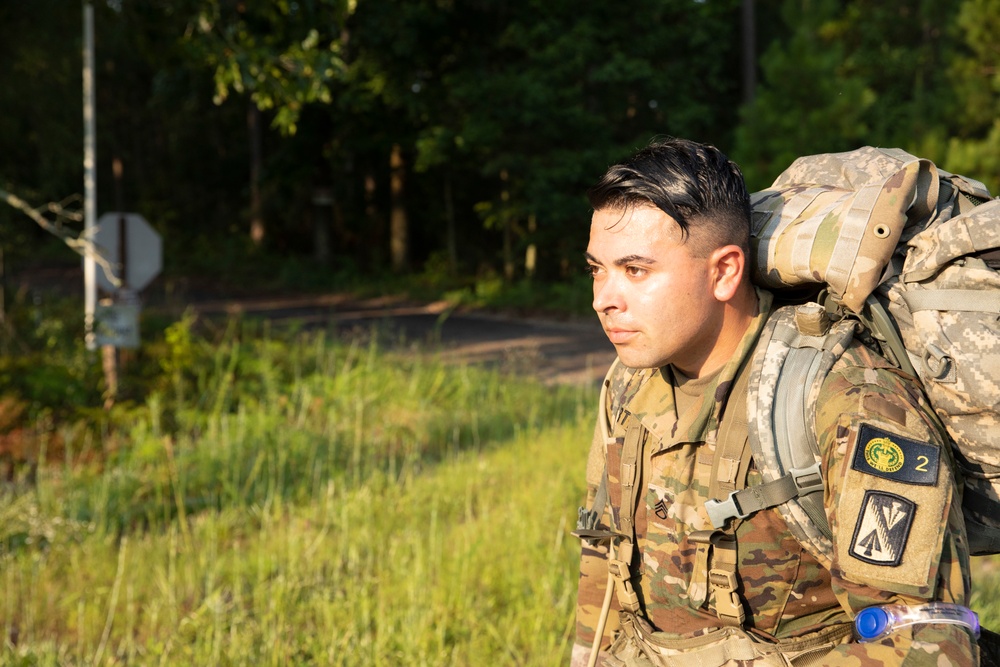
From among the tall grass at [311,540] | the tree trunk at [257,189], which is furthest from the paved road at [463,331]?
the tree trunk at [257,189]

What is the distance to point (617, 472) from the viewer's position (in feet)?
6.57

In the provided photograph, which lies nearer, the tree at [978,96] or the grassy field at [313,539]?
the grassy field at [313,539]

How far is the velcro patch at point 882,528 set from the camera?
145cm

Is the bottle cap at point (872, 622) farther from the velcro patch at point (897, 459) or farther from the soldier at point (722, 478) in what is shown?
the velcro patch at point (897, 459)

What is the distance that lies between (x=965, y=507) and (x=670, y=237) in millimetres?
690

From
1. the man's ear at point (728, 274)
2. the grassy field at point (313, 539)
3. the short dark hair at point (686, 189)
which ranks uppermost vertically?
the short dark hair at point (686, 189)

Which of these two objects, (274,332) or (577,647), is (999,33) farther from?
(577,647)

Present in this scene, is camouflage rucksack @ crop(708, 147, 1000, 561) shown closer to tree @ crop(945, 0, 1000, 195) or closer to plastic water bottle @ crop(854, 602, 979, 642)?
plastic water bottle @ crop(854, 602, 979, 642)

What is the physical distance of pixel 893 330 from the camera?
66.1 inches

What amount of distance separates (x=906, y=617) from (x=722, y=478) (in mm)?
369

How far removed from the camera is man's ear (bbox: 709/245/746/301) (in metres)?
1.76

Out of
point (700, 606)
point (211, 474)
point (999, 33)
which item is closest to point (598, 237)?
point (700, 606)

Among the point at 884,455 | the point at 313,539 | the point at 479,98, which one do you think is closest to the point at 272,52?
the point at 313,539

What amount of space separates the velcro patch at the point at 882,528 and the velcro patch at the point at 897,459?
34 millimetres
